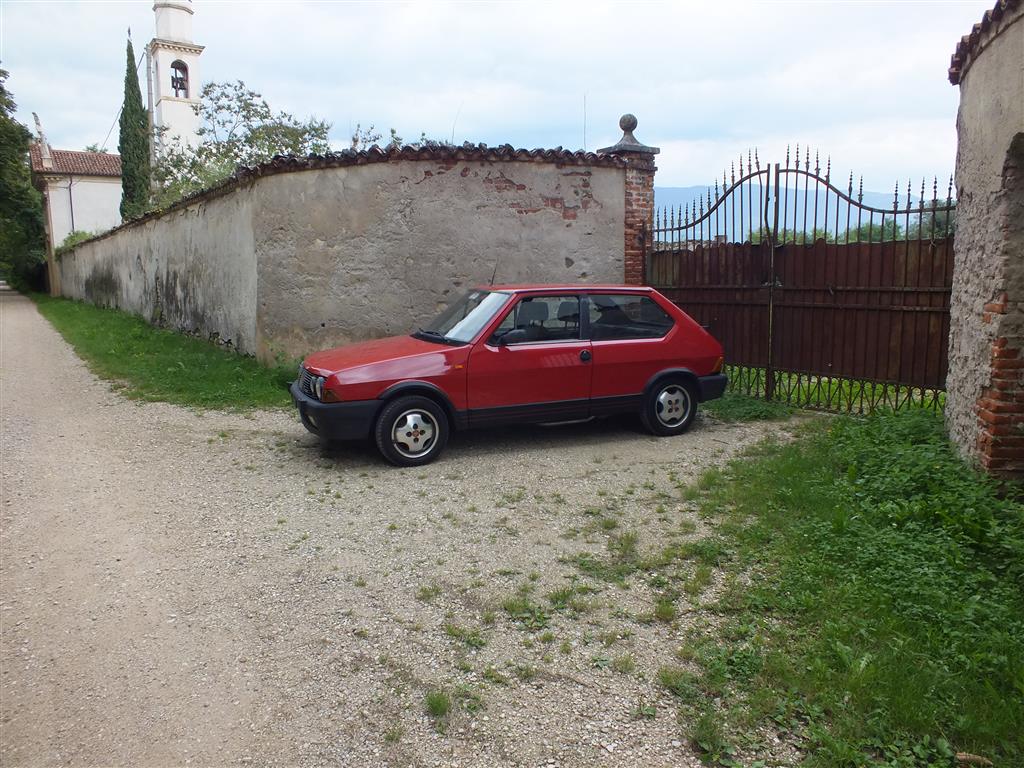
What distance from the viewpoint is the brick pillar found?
10.6m

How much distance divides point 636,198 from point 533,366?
4774mm

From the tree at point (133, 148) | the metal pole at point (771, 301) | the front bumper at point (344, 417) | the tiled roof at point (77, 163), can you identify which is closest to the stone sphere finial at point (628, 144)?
the metal pole at point (771, 301)

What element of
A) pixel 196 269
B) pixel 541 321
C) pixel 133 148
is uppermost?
pixel 133 148

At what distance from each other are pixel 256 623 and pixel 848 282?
6.86 meters

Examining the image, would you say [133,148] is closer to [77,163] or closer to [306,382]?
[77,163]

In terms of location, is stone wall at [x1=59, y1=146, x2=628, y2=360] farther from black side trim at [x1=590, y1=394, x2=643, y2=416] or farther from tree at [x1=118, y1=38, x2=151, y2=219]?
tree at [x1=118, y1=38, x2=151, y2=219]

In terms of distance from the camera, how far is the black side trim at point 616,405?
7273 millimetres

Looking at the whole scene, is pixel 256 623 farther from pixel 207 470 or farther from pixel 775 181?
pixel 775 181

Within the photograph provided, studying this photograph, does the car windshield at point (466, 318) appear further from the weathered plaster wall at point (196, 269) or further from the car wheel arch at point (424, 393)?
the weathered plaster wall at point (196, 269)

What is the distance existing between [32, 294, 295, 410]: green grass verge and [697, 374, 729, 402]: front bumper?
492 cm

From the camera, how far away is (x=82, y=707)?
314cm

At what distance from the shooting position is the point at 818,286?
8.36 meters

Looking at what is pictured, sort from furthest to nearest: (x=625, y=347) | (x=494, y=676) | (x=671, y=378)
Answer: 1. (x=671, y=378)
2. (x=625, y=347)
3. (x=494, y=676)

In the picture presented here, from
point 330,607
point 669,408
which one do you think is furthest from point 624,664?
point 669,408
